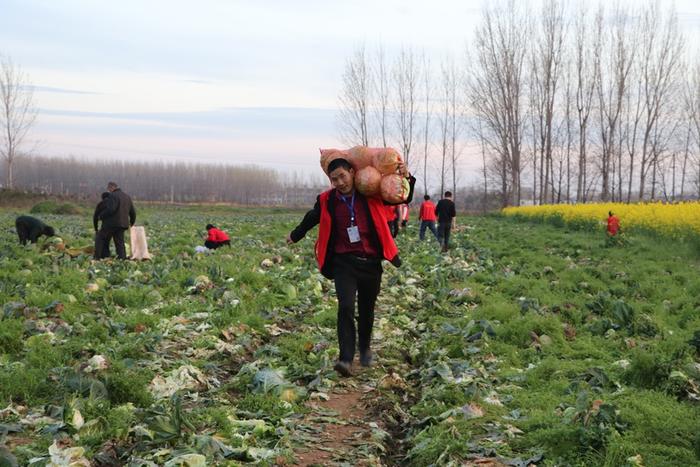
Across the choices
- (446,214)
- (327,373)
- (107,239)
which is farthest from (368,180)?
(446,214)

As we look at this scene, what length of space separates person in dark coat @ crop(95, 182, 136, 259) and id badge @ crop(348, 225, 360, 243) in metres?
10.8

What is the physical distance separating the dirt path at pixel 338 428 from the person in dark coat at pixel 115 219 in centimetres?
1111

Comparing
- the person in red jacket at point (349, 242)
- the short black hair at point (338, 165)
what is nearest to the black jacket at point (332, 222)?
the person in red jacket at point (349, 242)

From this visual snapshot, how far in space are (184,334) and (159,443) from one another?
155 inches

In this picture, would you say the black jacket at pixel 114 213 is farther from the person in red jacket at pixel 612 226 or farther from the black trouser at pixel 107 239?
the person in red jacket at pixel 612 226

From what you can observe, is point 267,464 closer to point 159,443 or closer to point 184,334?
point 159,443

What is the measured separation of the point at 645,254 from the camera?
18.4 m

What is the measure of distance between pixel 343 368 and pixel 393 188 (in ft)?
6.95

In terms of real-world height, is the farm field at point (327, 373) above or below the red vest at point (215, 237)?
below

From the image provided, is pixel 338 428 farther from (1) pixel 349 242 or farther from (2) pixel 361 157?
(2) pixel 361 157

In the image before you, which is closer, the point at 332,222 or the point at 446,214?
the point at 332,222

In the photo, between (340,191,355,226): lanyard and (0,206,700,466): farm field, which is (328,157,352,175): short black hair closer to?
(340,191,355,226): lanyard

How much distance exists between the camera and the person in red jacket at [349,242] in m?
7.23

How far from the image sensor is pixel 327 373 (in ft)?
23.9
